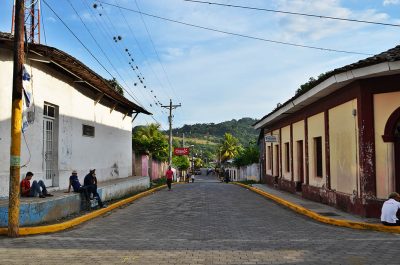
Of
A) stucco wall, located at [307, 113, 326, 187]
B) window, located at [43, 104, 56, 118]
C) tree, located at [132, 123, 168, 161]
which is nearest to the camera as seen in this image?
window, located at [43, 104, 56, 118]

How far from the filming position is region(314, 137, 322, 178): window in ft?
57.1

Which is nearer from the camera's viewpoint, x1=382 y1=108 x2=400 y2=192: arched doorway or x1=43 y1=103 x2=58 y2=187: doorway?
x1=382 y1=108 x2=400 y2=192: arched doorway

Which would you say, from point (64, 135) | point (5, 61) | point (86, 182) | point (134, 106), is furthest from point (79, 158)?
point (134, 106)

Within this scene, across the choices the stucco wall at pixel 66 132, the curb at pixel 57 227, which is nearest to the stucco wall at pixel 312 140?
the curb at pixel 57 227

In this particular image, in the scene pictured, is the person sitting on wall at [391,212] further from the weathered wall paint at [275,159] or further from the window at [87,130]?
the weathered wall paint at [275,159]

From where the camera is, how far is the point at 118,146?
74.9 feet

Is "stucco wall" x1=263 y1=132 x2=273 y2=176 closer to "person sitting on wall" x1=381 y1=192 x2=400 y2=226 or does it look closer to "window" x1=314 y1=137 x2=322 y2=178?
"window" x1=314 y1=137 x2=322 y2=178

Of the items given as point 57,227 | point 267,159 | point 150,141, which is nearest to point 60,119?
point 57,227

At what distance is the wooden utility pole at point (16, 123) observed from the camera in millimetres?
9445

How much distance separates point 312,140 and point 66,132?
9340 mm

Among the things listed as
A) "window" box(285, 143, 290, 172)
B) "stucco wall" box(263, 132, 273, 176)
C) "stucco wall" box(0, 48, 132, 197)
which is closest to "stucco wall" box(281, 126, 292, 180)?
"window" box(285, 143, 290, 172)

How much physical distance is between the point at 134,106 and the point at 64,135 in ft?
30.0

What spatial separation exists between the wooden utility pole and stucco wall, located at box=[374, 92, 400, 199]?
881 centimetres

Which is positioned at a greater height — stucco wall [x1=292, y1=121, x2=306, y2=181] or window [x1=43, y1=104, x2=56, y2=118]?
window [x1=43, y1=104, x2=56, y2=118]
